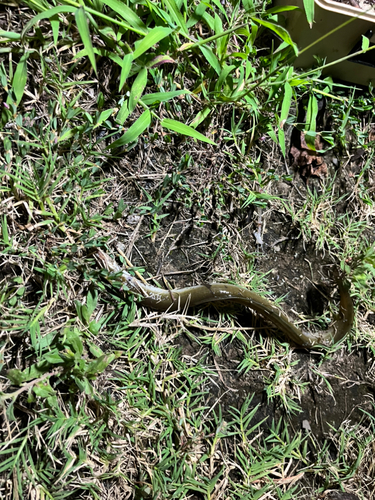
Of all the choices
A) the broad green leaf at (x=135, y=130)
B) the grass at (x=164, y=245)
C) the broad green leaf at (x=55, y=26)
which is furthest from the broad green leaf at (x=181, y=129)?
the broad green leaf at (x=55, y=26)

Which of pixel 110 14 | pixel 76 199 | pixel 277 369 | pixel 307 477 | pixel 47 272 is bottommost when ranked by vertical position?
pixel 307 477

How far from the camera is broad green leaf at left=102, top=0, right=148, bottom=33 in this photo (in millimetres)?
1767

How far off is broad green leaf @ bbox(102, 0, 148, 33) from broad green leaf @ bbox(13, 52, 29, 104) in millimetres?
536

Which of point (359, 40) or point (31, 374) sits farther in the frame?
point (359, 40)

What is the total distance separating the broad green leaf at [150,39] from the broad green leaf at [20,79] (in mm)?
628

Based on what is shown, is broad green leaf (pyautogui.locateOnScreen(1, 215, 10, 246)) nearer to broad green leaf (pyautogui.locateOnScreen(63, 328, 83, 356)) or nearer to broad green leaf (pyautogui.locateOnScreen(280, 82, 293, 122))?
broad green leaf (pyautogui.locateOnScreen(63, 328, 83, 356))

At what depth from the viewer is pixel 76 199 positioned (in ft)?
6.82

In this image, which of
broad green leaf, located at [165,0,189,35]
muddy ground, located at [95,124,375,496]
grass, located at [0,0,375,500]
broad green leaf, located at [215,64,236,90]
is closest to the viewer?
broad green leaf, located at [165,0,189,35]

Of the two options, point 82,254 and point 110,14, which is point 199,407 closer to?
point 82,254

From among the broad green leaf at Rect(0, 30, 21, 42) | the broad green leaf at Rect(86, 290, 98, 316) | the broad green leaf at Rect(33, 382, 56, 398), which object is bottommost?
the broad green leaf at Rect(33, 382, 56, 398)

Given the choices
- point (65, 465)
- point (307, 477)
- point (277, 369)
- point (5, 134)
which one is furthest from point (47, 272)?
point (307, 477)

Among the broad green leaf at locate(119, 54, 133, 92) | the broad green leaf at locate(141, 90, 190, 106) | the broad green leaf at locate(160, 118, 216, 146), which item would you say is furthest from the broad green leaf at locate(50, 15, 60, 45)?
the broad green leaf at locate(160, 118, 216, 146)

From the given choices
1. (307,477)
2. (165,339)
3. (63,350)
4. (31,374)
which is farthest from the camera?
(307,477)

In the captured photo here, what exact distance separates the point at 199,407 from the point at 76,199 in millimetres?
1538
